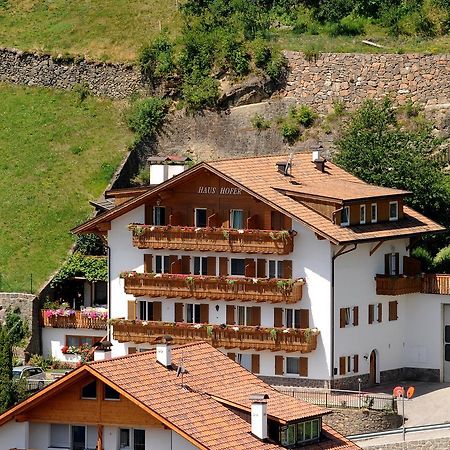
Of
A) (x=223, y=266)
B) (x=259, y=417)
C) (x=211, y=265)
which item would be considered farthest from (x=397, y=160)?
(x=259, y=417)

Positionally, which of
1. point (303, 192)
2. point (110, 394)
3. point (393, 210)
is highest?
point (303, 192)

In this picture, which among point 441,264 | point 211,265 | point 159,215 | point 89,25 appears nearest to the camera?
point 211,265

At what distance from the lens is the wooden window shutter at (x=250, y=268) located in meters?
107

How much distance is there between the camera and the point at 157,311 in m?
109

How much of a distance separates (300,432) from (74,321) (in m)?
31.9

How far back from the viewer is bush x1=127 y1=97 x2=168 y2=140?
126250 mm

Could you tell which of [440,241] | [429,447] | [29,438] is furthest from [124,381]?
[440,241]

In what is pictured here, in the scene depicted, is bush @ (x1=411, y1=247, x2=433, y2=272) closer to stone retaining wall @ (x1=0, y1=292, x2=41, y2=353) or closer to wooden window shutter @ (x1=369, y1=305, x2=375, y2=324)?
wooden window shutter @ (x1=369, y1=305, x2=375, y2=324)

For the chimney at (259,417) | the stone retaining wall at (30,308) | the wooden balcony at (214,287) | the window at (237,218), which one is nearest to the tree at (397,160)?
the window at (237,218)

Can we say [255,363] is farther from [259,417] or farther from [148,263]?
[259,417]

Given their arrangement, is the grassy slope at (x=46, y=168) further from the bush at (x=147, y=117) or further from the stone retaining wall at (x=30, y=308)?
the stone retaining wall at (x=30, y=308)

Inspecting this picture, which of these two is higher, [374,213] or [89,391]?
[374,213]

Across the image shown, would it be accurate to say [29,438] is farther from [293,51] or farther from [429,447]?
[293,51]

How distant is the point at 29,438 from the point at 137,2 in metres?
53.1
